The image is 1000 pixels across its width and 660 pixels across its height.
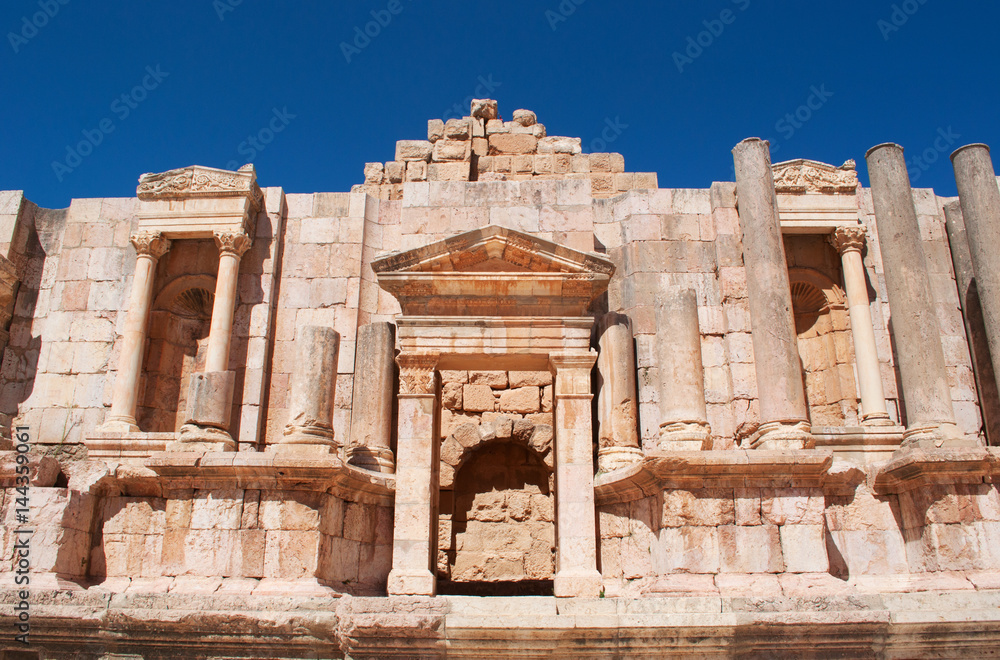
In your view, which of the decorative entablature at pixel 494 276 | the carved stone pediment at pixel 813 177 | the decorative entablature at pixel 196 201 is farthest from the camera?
the carved stone pediment at pixel 813 177

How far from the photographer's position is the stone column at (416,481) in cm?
917

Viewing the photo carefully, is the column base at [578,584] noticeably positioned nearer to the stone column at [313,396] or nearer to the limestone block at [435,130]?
the stone column at [313,396]

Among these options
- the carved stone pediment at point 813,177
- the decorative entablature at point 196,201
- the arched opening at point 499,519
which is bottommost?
the arched opening at point 499,519

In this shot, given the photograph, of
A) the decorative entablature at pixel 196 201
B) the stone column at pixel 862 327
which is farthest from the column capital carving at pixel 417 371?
the stone column at pixel 862 327

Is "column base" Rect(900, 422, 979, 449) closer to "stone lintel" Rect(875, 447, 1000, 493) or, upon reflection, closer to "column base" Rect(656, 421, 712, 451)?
"stone lintel" Rect(875, 447, 1000, 493)

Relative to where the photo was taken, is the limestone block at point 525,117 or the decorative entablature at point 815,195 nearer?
the decorative entablature at point 815,195

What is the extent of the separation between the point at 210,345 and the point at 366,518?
377 centimetres

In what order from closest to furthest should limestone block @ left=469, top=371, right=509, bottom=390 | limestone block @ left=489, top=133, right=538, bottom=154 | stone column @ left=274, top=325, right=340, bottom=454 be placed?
stone column @ left=274, top=325, right=340, bottom=454 → limestone block @ left=469, top=371, right=509, bottom=390 → limestone block @ left=489, top=133, right=538, bottom=154

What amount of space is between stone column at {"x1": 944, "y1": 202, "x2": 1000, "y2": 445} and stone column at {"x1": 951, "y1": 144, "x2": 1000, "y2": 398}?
539 millimetres

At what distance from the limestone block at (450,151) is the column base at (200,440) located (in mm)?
7303

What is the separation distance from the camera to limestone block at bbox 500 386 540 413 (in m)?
14.9

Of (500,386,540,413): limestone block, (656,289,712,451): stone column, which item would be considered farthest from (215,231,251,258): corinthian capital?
(656,289,712,451): stone column

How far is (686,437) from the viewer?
927 centimetres

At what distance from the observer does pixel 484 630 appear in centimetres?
762
